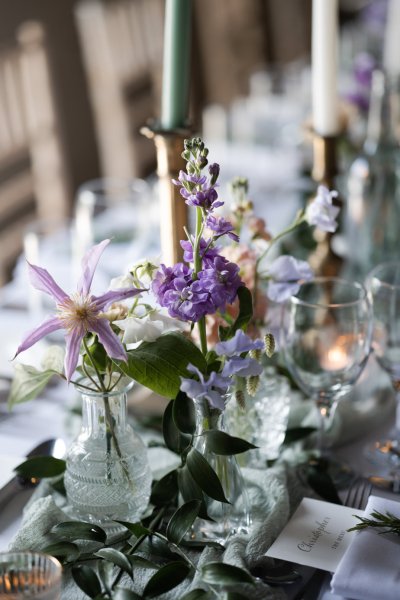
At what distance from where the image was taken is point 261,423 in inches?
36.9

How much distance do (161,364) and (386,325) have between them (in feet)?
1.13

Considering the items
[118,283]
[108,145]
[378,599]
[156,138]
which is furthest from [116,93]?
[378,599]

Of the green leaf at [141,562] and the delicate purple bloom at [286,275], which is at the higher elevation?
the delicate purple bloom at [286,275]

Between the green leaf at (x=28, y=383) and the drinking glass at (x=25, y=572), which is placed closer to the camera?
the drinking glass at (x=25, y=572)

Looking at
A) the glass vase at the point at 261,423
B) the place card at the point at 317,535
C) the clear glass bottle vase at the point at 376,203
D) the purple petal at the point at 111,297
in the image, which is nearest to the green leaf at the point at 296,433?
the glass vase at the point at 261,423

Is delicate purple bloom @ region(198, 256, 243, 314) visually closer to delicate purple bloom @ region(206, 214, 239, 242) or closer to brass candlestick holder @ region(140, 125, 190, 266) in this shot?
delicate purple bloom @ region(206, 214, 239, 242)

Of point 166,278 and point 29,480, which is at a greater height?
point 166,278

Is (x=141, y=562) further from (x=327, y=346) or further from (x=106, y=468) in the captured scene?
(x=327, y=346)

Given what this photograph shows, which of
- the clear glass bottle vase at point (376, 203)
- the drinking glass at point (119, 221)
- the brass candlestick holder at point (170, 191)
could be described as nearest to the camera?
the brass candlestick holder at point (170, 191)

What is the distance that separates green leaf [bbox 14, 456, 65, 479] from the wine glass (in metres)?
0.37

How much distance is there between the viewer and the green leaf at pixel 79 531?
2.53ft

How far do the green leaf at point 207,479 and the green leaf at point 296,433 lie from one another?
0.80 ft

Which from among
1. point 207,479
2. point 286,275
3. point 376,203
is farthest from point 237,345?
point 376,203

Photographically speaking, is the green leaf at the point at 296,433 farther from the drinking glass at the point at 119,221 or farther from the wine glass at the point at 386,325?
the drinking glass at the point at 119,221
